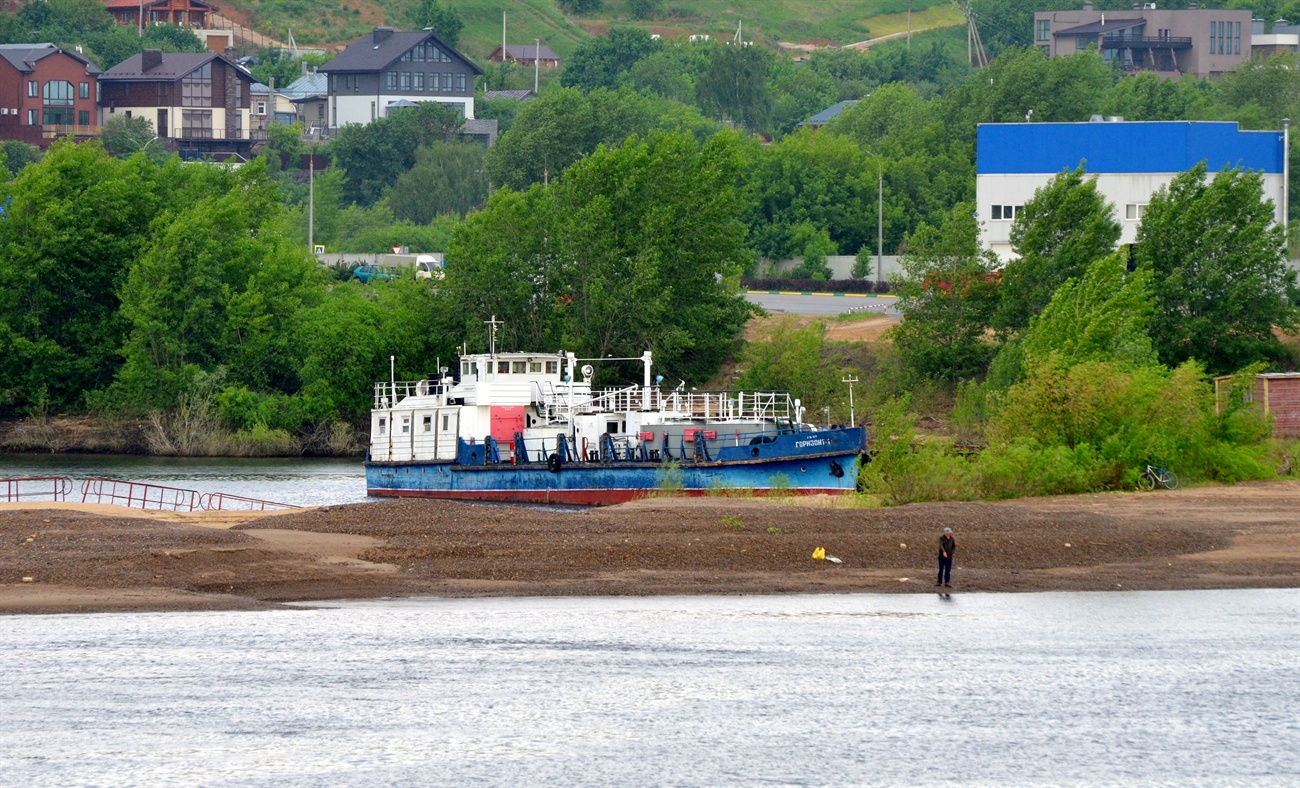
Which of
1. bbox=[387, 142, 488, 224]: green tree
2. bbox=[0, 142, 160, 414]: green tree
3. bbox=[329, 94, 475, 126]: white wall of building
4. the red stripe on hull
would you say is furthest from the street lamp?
bbox=[329, 94, 475, 126]: white wall of building

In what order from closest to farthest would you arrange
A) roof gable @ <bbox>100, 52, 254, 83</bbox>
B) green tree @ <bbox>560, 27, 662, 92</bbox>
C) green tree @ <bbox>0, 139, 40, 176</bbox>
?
green tree @ <bbox>0, 139, 40, 176</bbox>, roof gable @ <bbox>100, 52, 254, 83</bbox>, green tree @ <bbox>560, 27, 662, 92</bbox>

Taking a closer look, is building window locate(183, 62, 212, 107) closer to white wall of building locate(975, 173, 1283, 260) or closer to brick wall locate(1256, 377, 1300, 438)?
white wall of building locate(975, 173, 1283, 260)

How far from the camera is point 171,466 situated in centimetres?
7350

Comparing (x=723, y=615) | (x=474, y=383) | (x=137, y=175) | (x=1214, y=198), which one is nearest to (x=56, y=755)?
(x=723, y=615)

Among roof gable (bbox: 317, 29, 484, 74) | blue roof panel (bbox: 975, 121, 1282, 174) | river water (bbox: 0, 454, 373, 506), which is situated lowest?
river water (bbox: 0, 454, 373, 506)

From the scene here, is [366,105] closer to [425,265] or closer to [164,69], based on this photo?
[164,69]

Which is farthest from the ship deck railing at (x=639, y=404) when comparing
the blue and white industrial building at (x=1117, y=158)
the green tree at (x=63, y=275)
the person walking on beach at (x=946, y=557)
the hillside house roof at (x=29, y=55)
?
the hillside house roof at (x=29, y=55)

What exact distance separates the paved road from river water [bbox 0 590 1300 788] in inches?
2146

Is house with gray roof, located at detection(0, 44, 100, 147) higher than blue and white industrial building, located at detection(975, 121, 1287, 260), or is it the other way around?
house with gray roof, located at detection(0, 44, 100, 147)

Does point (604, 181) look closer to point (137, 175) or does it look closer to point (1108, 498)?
point (137, 175)

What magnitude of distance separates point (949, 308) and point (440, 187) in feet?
247

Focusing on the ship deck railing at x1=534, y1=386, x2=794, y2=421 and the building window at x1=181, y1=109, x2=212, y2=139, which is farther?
the building window at x1=181, y1=109, x2=212, y2=139

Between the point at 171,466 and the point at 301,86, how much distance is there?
117604 mm

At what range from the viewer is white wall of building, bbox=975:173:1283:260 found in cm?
9006
